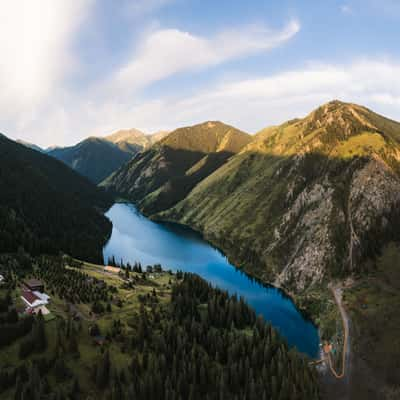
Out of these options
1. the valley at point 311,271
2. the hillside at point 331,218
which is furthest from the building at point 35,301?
the hillside at point 331,218

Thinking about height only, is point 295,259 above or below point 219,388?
above

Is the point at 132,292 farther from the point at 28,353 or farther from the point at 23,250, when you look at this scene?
the point at 23,250

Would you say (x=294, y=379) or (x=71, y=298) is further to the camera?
(x=71, y=298)

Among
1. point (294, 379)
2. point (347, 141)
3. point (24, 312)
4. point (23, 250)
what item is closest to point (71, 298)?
point (24, 312)

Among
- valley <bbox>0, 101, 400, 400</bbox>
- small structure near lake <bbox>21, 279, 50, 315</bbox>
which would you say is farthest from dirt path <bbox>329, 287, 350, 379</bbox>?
small structure near lake <bbox>21, 279, 50, 315</bbox>

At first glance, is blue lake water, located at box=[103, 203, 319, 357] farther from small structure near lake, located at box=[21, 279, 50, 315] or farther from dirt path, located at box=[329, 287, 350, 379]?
small structure near lake, located at box=[21, 279, 50, 315]

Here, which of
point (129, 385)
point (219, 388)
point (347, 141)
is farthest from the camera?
point (347, 141)

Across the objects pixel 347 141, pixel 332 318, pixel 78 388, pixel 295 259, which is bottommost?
pixel 78 388

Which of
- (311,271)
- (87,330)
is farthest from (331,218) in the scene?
(87,330)

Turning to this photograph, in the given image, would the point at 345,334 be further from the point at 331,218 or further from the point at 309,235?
the point at 331,218

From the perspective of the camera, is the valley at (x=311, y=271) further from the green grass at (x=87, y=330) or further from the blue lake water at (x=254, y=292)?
the blue lake water at (x=254, y=292)

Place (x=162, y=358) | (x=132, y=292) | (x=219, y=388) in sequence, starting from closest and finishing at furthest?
(x=219, y=388)
(x=162, y=358)
(x=132, y=292)
